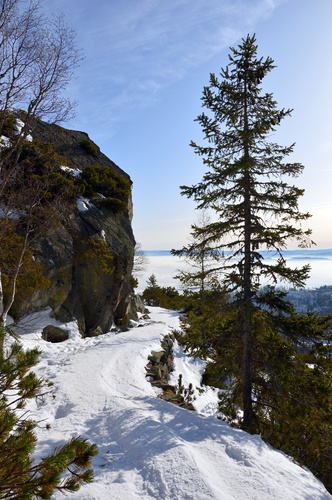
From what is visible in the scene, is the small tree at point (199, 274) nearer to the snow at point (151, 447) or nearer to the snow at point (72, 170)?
the snow at point (151, 447)

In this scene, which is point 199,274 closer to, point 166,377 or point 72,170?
point 166,377

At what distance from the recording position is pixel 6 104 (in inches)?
302

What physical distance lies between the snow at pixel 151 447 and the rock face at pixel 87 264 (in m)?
5.03

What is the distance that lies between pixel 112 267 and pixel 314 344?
1188 cm

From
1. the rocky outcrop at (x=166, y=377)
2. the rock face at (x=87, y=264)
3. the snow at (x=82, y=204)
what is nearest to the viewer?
the rocky outcrop at (x=166, y=377)

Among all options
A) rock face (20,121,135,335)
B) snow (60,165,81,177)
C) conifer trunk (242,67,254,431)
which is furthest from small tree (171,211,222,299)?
snow (60,165,81,177)

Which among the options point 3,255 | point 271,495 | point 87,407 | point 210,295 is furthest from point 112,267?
point 271,495

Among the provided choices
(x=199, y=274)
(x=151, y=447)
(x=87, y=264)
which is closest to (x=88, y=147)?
(x=87, y=264)

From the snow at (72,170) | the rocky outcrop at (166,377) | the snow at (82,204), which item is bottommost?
the rocky outcrop at (166,377)

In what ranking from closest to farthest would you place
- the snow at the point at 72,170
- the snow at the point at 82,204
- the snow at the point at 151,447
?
the snow at the point at 151,447 → the snow at the point at 82,204 → the snow at the point at 72,170

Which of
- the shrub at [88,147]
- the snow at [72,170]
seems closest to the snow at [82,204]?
the snow at [72,170]

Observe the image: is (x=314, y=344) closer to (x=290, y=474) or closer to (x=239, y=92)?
(x=290, y=474)

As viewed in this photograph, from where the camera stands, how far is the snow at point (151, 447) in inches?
177

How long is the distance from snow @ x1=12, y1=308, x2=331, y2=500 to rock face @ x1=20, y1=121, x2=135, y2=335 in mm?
5026
